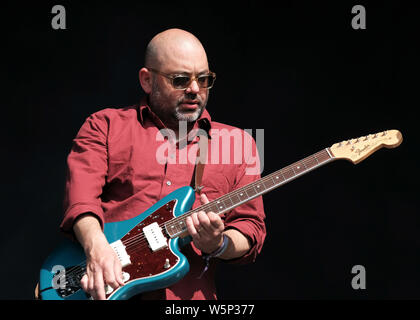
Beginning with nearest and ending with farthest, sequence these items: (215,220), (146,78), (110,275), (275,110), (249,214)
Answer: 1. (110,275)
2. (215,220)
3. (249,214)
4. (146,78)
5. (275,110)

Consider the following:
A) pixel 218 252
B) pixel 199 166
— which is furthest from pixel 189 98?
pixel 218 252

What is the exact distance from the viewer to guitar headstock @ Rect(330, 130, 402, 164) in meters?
2.46

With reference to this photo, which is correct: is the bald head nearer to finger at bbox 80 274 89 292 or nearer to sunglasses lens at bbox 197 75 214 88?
sunglasses lens at bbox 197 75 214 88

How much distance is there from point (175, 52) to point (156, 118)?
306 millimetres

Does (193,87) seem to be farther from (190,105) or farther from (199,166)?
(199,166)

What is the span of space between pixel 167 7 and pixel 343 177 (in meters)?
1.54

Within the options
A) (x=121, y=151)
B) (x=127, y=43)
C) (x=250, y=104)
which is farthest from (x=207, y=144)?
(x=127, y=43)

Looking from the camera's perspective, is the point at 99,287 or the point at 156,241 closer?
the point at 99,287

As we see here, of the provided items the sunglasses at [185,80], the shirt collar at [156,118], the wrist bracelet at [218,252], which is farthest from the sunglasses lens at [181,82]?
the wrist bracelet at [218,252]

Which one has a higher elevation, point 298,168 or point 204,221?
point 298,168

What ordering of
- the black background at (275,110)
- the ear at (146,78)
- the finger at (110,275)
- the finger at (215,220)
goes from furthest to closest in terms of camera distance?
the black background at (275,110) < the ear at (146,78) < the finger at (215,220) < the finger at (110,275)

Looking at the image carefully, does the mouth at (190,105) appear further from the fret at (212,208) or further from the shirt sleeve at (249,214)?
the fret at (212,208)

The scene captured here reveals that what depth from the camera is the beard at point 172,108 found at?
2.59 m

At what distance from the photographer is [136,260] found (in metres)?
2.29
